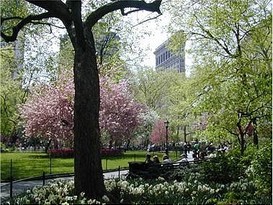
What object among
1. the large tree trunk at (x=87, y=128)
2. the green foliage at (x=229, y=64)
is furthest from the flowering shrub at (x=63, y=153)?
the large tree trunk at (x=87, y=128)

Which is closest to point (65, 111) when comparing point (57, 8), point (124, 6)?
point (124, 6)

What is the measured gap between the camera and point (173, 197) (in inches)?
312

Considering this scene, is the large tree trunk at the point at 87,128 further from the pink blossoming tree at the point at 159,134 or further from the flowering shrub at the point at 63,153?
the pink blossoming tree at the point at 159,134

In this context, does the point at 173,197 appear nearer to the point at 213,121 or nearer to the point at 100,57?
the point at 213,121

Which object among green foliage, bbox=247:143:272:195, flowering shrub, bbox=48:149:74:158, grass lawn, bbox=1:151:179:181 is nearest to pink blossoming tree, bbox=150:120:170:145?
flowering shrub, bbox=48:149:74:158

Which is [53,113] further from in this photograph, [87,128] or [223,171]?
[87,128]

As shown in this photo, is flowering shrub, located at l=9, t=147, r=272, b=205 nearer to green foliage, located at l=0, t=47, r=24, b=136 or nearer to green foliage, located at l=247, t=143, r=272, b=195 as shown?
green foliage, located at l=247, t=143, r=272, b=195

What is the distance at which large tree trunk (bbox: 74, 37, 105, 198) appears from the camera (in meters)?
7.96

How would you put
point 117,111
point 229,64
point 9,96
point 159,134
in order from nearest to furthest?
point 229,64 → point 117,111 → point 9,96 → point 159,134

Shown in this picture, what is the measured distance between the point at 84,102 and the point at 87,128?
1.55 ft

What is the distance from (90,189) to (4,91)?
35007 millimetres

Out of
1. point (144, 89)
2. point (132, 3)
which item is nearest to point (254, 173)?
point (132, 3)

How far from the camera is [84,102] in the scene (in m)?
8.19

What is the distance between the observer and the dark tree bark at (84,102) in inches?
314
